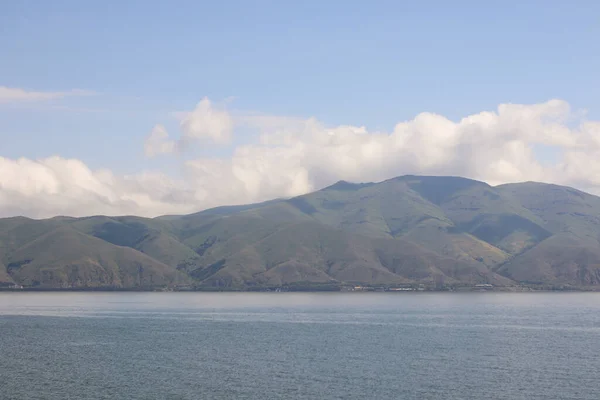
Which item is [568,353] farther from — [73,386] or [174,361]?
[73,386]

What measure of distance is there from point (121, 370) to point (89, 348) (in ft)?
110

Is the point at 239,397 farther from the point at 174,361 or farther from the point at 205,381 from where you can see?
the point at 174,361

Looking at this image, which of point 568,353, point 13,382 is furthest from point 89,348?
point 568,353

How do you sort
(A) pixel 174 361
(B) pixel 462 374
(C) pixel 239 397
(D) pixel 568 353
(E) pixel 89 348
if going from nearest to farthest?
(C) pixel 239 397
(B) pixel 462 374
(A) pixel 174 361
(D) pixel 568 353
(E) pixel 89 348

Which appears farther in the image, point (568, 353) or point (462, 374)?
point (568, 353)

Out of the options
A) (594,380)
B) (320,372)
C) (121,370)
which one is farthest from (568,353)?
(121,370)

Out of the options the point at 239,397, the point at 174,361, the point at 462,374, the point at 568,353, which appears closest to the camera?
the point at 239,397

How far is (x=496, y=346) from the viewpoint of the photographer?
150m

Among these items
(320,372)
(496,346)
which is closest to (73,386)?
(320,372)

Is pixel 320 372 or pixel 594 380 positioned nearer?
pixel 594 380

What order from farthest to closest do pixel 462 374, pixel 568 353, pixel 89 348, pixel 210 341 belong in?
pixel 210 341 → pixel 89 348 → pixel 568 353 → pixel 462 374

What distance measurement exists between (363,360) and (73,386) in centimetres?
5053

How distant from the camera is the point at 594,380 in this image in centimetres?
10612

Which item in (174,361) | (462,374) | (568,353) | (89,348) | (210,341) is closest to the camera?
(462,374)
